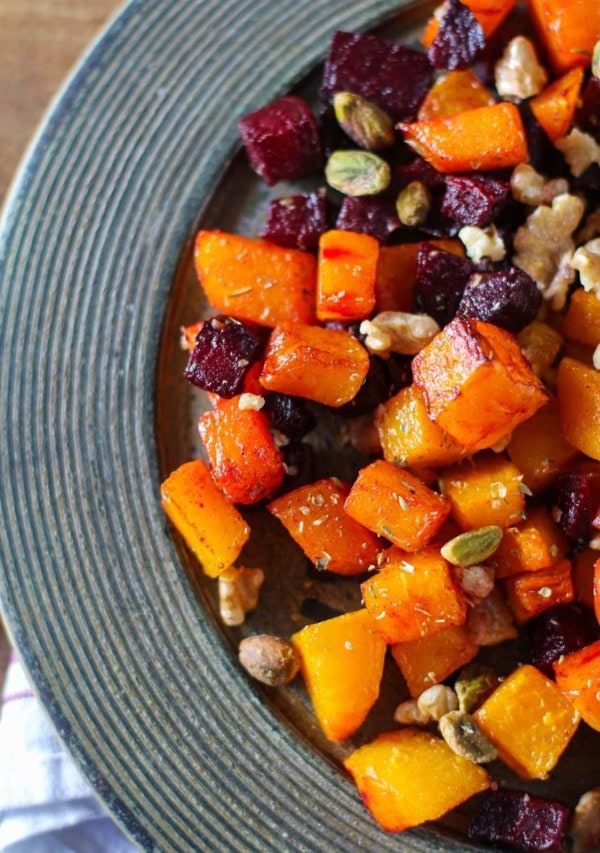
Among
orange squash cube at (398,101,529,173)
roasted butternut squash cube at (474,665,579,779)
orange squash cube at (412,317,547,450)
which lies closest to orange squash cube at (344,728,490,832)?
roasted butternut squash cube at (474,665,579,779)

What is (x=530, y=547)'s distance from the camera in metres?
1.76

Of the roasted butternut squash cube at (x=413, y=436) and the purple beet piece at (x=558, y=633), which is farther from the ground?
the roasted butternut squash cube at (x=413, y=436)

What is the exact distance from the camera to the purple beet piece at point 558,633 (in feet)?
5.85

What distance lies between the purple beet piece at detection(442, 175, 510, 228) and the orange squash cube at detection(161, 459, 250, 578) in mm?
708

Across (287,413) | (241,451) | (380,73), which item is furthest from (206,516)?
(380,73)

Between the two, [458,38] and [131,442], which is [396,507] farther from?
[458,38]

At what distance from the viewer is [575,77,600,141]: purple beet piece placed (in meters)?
1.90

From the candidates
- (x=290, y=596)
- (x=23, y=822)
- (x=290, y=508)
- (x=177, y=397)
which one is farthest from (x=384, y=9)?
(x=23, y=822)

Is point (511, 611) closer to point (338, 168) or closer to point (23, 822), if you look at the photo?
point (338, 168)

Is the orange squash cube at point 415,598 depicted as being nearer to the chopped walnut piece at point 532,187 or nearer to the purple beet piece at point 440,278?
the purple beet piece at point 440,278

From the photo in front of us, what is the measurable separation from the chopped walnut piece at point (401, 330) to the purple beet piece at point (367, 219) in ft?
0.61

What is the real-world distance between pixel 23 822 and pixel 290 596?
77 centimetres

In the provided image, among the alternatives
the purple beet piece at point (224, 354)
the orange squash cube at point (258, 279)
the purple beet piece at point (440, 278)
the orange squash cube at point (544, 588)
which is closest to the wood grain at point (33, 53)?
the orange squash cube at point (258, 279)

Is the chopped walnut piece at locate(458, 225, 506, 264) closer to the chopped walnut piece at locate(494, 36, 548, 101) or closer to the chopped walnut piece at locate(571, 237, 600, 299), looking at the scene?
the chopped walnut piece at locate(571, 237, 600, 299)
